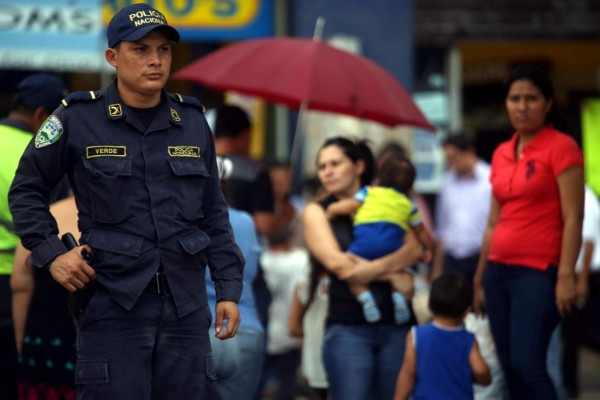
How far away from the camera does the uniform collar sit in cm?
488

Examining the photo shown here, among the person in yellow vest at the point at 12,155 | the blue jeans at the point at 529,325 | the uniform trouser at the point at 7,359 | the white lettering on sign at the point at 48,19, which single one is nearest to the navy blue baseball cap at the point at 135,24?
the person in yellow vest at the point at 12,155

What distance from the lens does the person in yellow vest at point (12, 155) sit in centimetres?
638

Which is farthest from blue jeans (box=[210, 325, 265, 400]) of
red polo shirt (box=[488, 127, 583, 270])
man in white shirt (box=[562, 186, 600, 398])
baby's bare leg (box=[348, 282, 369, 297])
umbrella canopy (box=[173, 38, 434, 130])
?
man in white shirt (box=[562, 186, 600, 398])

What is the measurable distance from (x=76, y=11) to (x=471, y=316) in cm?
646

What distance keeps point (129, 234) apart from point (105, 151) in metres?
0.31

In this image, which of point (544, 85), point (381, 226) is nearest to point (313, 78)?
point (381, 226)

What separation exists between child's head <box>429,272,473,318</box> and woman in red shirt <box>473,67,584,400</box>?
0.24m

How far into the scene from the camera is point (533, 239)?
6723 mm

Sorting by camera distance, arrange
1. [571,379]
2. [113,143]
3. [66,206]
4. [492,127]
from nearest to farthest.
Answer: [113,143]
[66,206]
[571,379]
[492,127]

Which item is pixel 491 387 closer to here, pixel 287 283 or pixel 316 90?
pixel 316 90

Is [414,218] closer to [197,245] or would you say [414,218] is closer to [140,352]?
[197,245]

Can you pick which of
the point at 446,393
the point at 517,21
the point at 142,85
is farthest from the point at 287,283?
the point at 517,21

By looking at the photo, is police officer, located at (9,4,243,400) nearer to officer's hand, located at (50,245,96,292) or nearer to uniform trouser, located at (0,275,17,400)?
officer's hand, located at (50,245,96,292)

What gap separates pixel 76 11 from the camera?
41.0ft
